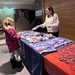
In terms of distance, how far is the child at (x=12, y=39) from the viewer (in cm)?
196

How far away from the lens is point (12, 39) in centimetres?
204

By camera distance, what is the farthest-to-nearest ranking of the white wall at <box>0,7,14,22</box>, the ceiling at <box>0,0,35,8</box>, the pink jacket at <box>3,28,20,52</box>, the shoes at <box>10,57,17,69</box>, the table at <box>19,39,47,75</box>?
1. the white wall at <box>0,7,14,22</box>
2. the ceiling at <box>0,0,35,8</box>
3. the shoes at <box>10,57,17,69</box>
4. the pink jacket at <box>3,28,20,52</box>
5. the table at <box>19,39,47,75</box>

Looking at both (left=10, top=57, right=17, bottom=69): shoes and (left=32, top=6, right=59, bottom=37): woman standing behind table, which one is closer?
Result: (left=10, top=57, right=17, bottom=69): shoes

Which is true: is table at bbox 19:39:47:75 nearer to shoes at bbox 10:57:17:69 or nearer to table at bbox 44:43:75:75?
table at bbox 44:43:75:75

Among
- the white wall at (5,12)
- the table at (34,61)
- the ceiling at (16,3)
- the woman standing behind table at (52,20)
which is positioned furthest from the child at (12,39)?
the white wall at (5,12)

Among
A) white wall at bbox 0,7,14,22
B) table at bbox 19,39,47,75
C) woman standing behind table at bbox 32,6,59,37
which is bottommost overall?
table at bbox 19,39,47,75

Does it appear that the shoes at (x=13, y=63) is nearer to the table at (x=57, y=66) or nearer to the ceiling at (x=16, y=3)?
the table at (x=57, y=66)

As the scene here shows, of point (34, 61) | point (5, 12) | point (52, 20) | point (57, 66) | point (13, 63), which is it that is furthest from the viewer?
point (5, 12)

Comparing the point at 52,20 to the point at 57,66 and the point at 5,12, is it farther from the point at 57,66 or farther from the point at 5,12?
the point at 5,12


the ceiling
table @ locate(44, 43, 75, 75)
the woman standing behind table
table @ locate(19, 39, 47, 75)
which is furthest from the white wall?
table @ locate(44, 43, 75, 75)

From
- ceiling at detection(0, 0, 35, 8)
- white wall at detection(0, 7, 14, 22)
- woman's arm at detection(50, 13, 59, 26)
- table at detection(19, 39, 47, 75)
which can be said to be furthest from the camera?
white wall at detection(0, 7, 14, 22)

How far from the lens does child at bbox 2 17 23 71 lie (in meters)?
1.96

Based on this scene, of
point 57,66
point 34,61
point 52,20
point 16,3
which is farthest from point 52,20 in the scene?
point 16,3

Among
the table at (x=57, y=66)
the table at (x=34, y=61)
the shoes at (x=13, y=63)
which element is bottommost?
the shoes at (x=13, y=63)
